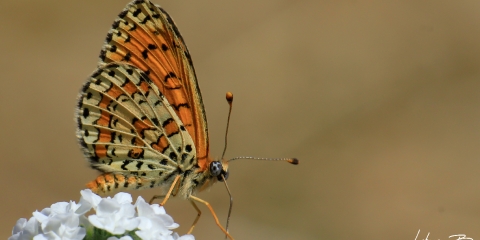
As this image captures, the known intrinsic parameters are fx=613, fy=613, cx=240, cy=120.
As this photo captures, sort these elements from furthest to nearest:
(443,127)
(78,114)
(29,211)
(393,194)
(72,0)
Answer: (72,0) → (443,127) → (393,194) → (29,211) → (78,114)

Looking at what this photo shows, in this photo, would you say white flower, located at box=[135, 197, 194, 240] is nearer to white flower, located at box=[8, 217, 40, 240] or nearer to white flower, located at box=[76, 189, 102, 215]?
white flower, located at box=[76, 189, 102, 215]

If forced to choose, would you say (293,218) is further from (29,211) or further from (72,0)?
(72,0)

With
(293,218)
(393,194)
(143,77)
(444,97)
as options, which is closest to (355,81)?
(444,97)

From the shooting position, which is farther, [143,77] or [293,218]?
[293,218]

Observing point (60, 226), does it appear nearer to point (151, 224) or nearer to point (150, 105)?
point (151, 224)

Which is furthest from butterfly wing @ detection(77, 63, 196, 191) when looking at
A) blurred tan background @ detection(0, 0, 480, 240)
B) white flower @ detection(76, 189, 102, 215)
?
blurred tan background @ detection(0, 0, 480, 240)

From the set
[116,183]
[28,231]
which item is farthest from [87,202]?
[116,183]
